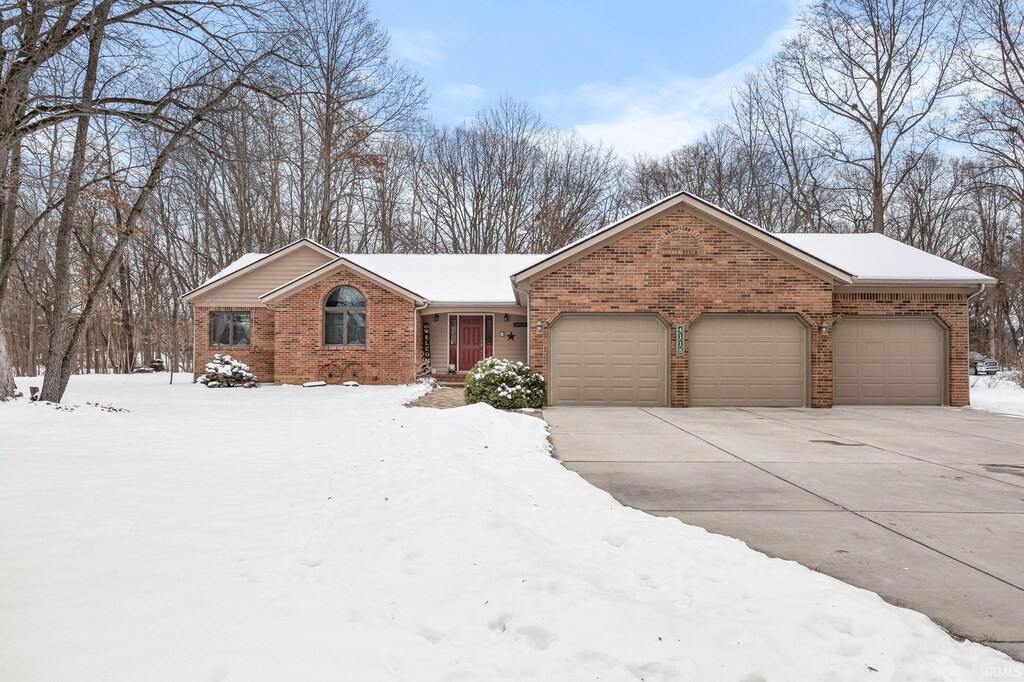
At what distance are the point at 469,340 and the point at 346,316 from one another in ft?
14.9

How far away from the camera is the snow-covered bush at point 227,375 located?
17.8m

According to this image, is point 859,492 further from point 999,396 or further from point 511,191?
point 511,191

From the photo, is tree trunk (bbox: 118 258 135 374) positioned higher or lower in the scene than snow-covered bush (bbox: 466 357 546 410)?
higher

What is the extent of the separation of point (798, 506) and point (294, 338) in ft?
53.9

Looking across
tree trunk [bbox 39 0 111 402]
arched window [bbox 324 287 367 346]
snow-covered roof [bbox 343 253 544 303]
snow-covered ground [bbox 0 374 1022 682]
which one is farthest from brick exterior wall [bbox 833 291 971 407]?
tree trunk [bbox 39 0 111 402]

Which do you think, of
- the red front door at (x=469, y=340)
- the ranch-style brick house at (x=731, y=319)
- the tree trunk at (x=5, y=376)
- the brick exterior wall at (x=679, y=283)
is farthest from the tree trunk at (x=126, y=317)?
the brick exterior wall at (x=679, y=283)

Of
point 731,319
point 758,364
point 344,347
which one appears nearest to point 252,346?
point 344,347

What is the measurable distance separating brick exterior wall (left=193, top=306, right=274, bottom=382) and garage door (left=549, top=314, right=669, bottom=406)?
12.0 meters

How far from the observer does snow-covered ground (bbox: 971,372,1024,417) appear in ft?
42.7

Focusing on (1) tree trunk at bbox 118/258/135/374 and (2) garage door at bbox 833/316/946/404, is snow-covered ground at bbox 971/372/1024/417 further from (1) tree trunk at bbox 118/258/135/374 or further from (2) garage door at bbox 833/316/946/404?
(1) tree trunk at bbox 118/258/135/374

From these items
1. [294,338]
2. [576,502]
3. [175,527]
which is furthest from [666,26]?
[175,527]

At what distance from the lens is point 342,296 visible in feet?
59.3

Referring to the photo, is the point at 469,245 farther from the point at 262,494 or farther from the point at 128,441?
the point at 262,494

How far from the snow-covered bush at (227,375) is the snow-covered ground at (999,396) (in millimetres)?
20955
